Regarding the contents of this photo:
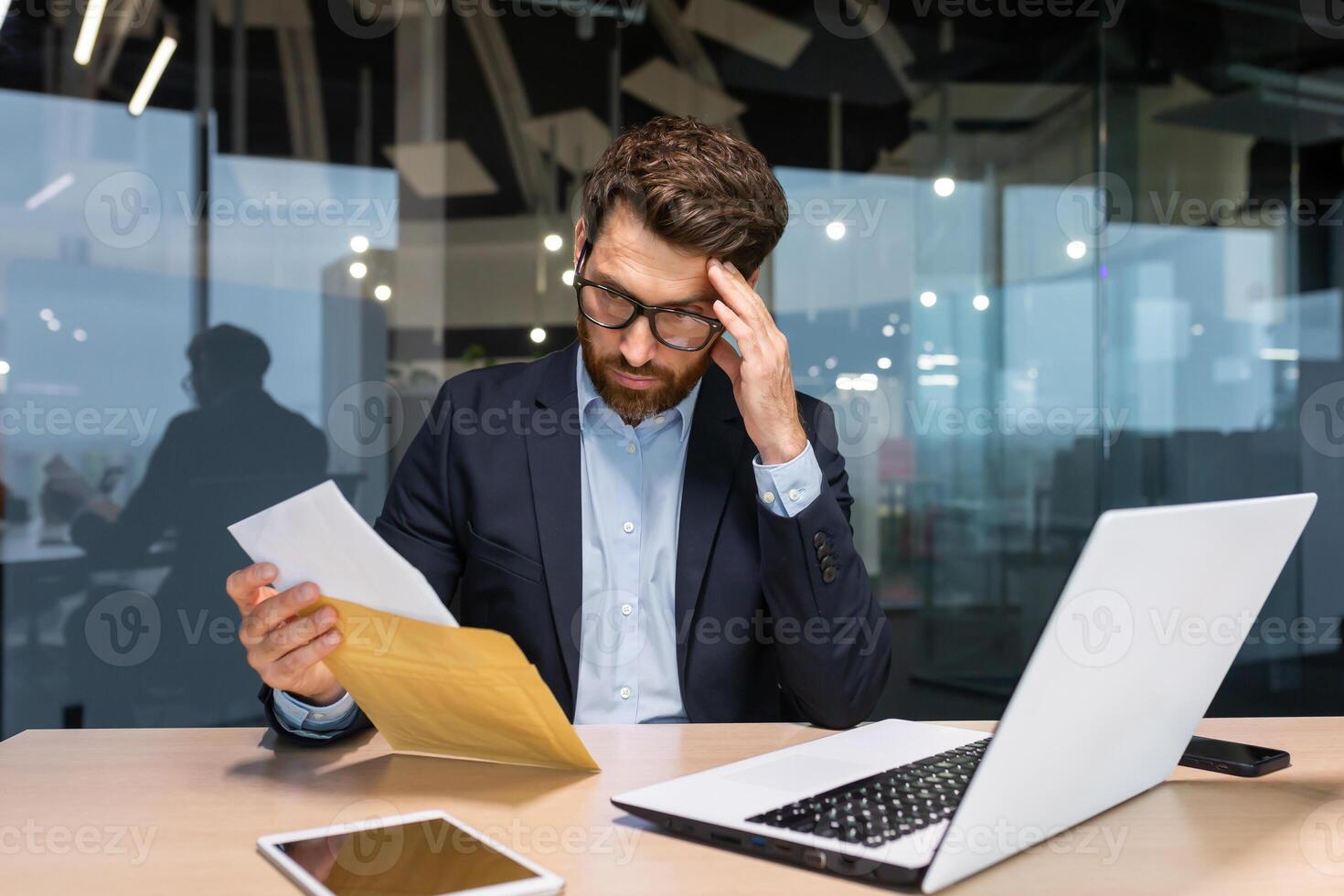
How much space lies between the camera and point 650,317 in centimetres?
156

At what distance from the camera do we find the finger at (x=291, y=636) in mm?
1091

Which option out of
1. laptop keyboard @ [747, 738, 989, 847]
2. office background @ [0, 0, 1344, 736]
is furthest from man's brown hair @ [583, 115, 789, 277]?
office background @ [0, 0, 1344, 736]

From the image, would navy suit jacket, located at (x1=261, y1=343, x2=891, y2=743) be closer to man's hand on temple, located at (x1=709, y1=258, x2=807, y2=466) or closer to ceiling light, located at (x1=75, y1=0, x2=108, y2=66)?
man's hand on temple, located at (x1=709, y1=258, x2=807, y2=466)

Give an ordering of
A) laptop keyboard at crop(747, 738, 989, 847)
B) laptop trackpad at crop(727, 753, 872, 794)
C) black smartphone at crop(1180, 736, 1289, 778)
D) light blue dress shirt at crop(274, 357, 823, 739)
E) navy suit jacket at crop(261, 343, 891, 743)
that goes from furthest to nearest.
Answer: light blue dress shirt at crop(274, 357, 823, 739) < navy suit jacket at crop(261, 343, 891, 743) < black smartphone at crop(1180, 736, 1289, 778) < laptop trackpad at crop(727, 753, 872, 794) < laptop keyboard at crop(747, 738, 989, 847)

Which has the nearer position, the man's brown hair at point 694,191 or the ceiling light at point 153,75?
the man's brown hair at point 694,191

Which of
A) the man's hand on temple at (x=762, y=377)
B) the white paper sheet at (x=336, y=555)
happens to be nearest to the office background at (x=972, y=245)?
the man's hand on temple at (x=762, y=377)

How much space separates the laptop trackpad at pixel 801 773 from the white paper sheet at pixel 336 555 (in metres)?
0.35

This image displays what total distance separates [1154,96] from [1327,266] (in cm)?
98

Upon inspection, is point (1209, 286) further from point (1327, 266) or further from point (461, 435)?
point (461, 435)

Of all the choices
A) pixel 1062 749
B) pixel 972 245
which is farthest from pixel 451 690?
pixel 972 245

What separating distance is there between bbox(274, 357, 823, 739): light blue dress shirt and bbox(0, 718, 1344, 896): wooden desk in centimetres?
28

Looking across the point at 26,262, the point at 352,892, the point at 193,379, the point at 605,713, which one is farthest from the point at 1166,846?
the point at 26,262

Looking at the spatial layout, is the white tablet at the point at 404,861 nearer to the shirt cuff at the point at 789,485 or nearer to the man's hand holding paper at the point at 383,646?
the man's hand holding paper at the point at 383,646

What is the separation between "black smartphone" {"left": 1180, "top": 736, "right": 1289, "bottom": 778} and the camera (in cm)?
117
